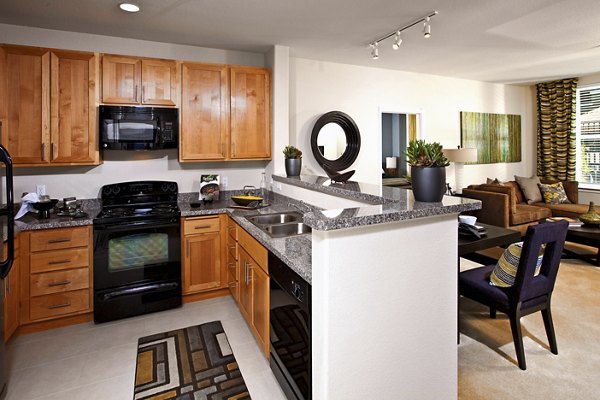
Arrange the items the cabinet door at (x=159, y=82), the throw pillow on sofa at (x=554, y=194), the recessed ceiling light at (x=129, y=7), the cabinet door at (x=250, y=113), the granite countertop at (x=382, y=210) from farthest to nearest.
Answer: the throw pillow on sofa at (x=554, y=194), the cabinet door at (x=250, y=113), the cabinet door at (x=159, y=82), the recessed ceiling light at (x=129, y=7), the granite countertop at (x=382, y=210)

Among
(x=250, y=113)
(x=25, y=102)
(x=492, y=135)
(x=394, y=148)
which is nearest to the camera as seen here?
(x=25, y=102)

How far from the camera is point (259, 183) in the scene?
4234 millimetres

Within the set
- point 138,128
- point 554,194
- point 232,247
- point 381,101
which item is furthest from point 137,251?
point 554,194

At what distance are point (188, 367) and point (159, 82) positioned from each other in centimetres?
257

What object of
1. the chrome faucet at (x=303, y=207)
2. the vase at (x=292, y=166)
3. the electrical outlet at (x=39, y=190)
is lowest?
the chrome faucet at (x=303, y=207)

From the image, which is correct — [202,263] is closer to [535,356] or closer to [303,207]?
[303,207]

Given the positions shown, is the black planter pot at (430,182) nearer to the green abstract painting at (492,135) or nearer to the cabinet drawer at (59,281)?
the cabinet drawer at (59,281)

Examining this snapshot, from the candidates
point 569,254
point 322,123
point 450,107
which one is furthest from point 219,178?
point 569,254

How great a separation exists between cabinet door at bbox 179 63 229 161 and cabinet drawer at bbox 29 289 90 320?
59.3 inches

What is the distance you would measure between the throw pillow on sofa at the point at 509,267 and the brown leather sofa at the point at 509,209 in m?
2.97

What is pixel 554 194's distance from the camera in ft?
19.0

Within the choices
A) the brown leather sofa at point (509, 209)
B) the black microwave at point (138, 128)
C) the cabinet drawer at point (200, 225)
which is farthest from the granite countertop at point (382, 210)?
the brown leather sofa at point (509, 209)

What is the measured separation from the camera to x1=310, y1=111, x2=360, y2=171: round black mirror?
4.55 meters

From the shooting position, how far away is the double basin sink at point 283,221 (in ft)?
8.94
